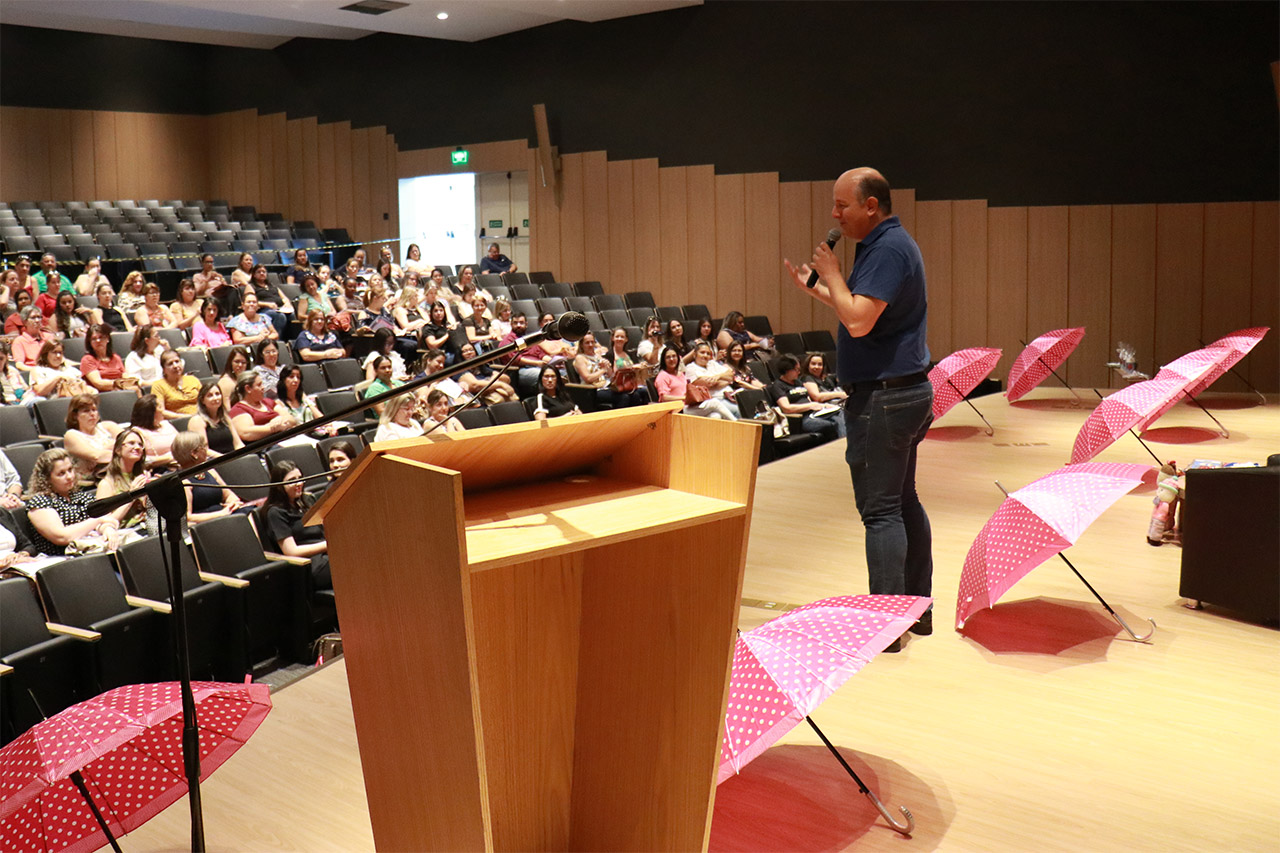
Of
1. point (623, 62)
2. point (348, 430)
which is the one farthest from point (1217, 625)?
point (623, 62)

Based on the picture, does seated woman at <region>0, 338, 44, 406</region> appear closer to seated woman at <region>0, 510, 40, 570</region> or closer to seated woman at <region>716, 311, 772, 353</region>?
seated woman at <region>0, 510, 40, 570</region>

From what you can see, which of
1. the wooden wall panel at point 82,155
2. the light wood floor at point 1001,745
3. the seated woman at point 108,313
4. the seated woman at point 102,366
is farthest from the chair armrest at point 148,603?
the wooden wall panel at point 82,155

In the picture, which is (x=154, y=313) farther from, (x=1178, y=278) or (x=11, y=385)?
(x=1178, y=278)

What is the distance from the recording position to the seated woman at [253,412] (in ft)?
19.1

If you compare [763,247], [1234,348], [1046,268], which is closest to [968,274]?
[1046,268]

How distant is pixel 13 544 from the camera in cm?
390

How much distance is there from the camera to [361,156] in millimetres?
13461

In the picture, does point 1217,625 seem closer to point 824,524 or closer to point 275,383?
point 824,524

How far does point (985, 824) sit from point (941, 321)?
8266 mm

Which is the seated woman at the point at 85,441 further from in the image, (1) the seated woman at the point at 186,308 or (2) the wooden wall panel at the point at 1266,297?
(2) the wooden wall panel at the point at 1266,297

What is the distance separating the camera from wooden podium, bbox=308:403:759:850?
4.63 feet

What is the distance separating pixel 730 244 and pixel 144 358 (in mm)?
5956

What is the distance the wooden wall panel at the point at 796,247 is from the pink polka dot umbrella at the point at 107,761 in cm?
887

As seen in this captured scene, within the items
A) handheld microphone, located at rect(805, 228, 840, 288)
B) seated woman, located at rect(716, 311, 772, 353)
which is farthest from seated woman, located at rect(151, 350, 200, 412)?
handheld microphone, located at rect(805, 228, 840, 288)
